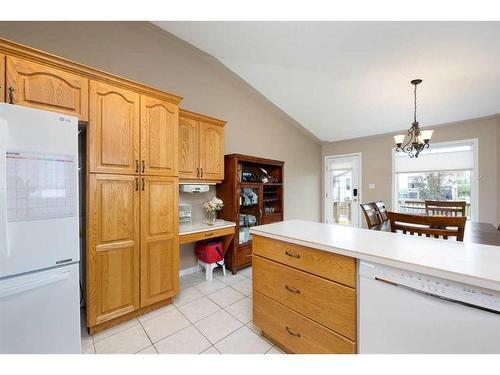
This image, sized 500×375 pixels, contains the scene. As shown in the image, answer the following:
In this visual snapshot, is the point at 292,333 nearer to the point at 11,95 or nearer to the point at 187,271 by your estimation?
the point at 187,271

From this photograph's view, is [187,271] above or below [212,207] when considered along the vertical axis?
below

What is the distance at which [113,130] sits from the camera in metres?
1.78

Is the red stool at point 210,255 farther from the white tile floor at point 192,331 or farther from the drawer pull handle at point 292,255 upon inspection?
the drawer pull handle at point 292,255

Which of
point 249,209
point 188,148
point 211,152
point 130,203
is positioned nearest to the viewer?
point 130,203

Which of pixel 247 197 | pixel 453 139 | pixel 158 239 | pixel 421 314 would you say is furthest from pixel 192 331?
pixel 453 139

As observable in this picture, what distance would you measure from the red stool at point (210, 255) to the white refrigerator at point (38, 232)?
4.98 ft

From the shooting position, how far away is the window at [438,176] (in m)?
3.71

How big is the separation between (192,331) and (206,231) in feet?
3.41

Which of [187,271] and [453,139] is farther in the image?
[453,139]

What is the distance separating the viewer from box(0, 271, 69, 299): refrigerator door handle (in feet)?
3.78

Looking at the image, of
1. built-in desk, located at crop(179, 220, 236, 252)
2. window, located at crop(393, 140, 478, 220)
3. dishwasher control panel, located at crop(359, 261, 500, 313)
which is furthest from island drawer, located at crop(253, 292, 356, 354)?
window, located at crop(393, 140, 478, 220)

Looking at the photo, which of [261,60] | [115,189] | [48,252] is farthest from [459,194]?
[48,252]

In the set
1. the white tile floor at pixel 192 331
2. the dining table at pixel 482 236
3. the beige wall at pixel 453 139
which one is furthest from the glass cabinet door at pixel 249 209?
the beige wall at pixel 453 139

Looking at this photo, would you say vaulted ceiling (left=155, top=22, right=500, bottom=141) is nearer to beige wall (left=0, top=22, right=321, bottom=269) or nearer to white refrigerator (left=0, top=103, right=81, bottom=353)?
beige wall (left=0, top=22, right=321, bottom=269)
